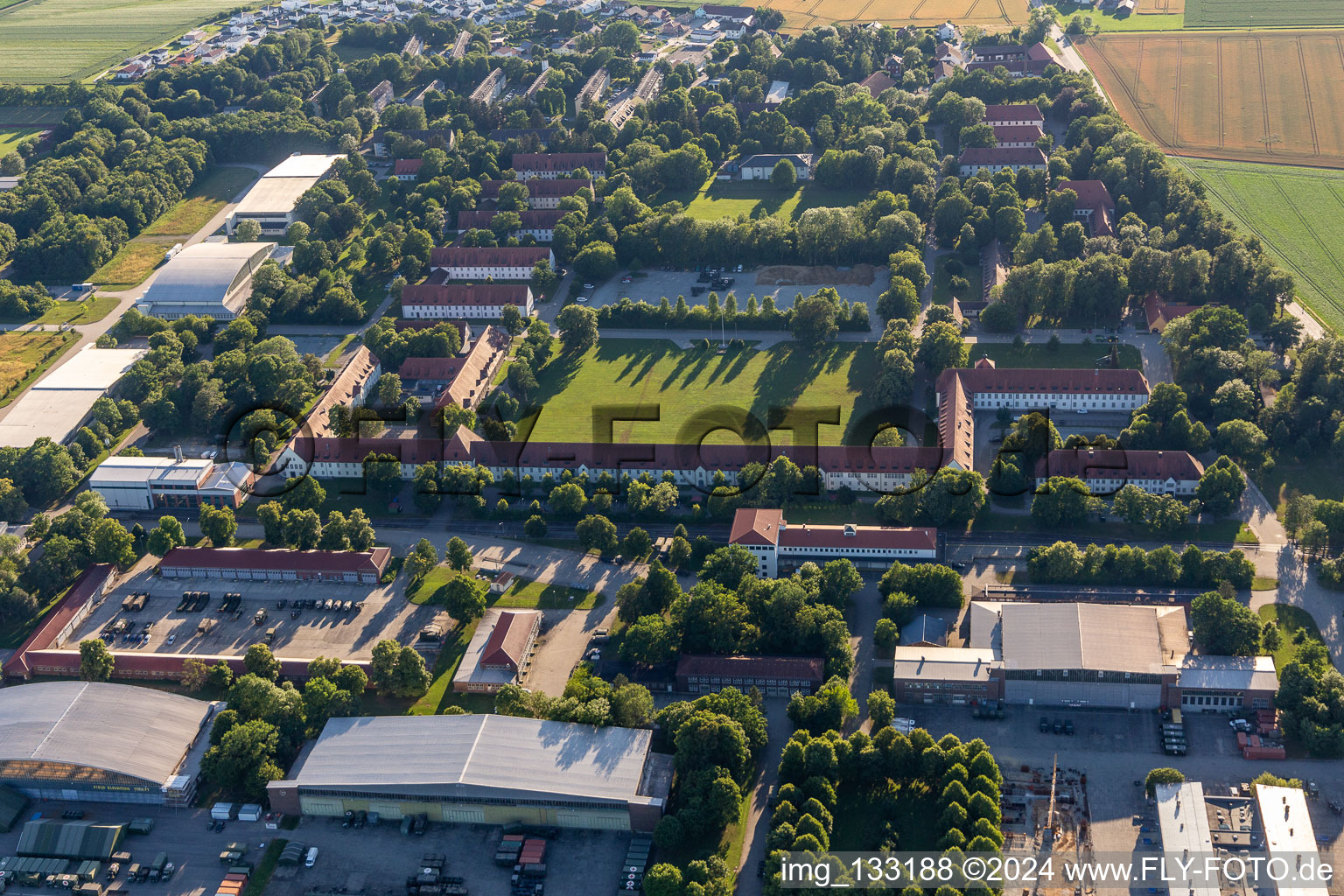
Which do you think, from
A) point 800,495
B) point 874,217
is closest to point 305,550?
point 800,495

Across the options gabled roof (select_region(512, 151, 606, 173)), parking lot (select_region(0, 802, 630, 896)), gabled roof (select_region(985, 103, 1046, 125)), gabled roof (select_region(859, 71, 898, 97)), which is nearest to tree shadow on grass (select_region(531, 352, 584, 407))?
gabled roof (select_region(512, 151, 606, 173))

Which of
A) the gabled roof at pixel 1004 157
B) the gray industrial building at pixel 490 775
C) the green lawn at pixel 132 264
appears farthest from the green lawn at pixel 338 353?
the gabled roof at pixel 1004 157

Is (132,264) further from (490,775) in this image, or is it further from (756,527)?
(490,775)

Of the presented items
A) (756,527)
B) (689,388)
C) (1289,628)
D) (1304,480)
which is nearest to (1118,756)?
(1289,628)

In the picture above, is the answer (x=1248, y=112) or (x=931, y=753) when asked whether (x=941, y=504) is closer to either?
(x=931, y=753)

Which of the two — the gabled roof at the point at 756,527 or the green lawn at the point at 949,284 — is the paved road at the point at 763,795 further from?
the green lawn at the point at 949,284

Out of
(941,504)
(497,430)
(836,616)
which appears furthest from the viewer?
(497,430)
